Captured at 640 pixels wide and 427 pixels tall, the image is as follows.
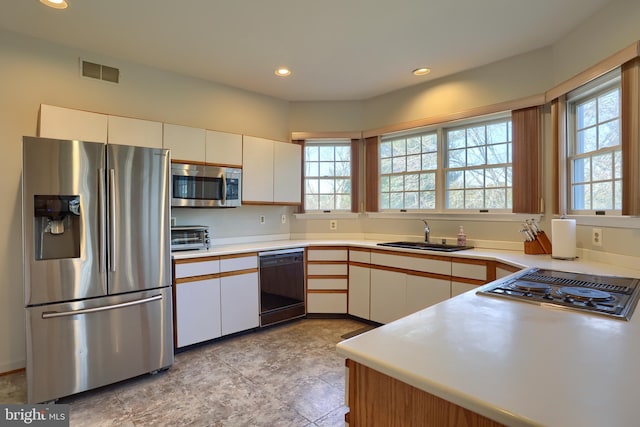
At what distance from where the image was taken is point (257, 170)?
363 cm

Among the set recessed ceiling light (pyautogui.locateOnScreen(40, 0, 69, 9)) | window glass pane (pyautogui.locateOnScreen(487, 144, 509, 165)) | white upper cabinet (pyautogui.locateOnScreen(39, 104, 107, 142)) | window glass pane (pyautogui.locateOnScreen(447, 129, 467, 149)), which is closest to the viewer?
recessed ceiling light (pyautogui.locateOnScreen(40, 0, 69, 9))

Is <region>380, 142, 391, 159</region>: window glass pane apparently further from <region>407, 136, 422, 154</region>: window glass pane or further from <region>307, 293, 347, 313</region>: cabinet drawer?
<region>307, 293, 347, 313</region>: cabinet drawer

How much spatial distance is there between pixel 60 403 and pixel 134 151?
1758 millimetres

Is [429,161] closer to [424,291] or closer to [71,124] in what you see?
[424,291]

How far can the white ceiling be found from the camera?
7.44 feet

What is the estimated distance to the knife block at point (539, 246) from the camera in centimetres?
272

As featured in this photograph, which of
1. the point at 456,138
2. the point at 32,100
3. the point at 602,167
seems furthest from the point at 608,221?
the point at 32,100

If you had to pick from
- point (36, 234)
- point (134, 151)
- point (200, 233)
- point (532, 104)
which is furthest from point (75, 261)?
point (532, 104)

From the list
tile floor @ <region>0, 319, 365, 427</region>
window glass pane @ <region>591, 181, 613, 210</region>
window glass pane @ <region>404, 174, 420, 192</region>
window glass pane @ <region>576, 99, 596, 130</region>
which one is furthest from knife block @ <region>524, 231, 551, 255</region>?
tile floor @ <region>0, 319, 365, 427</region>

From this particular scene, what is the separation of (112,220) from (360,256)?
92.4 inches

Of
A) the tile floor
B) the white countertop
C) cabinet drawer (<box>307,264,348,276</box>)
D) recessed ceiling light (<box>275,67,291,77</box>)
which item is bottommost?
the tile floor

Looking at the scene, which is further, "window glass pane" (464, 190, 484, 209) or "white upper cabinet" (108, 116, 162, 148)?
"window glass pane" (464, 190, 484, 209)

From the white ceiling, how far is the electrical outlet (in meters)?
1.56

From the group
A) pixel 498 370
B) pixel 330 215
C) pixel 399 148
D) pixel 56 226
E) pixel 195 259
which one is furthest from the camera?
pixel 330 215
